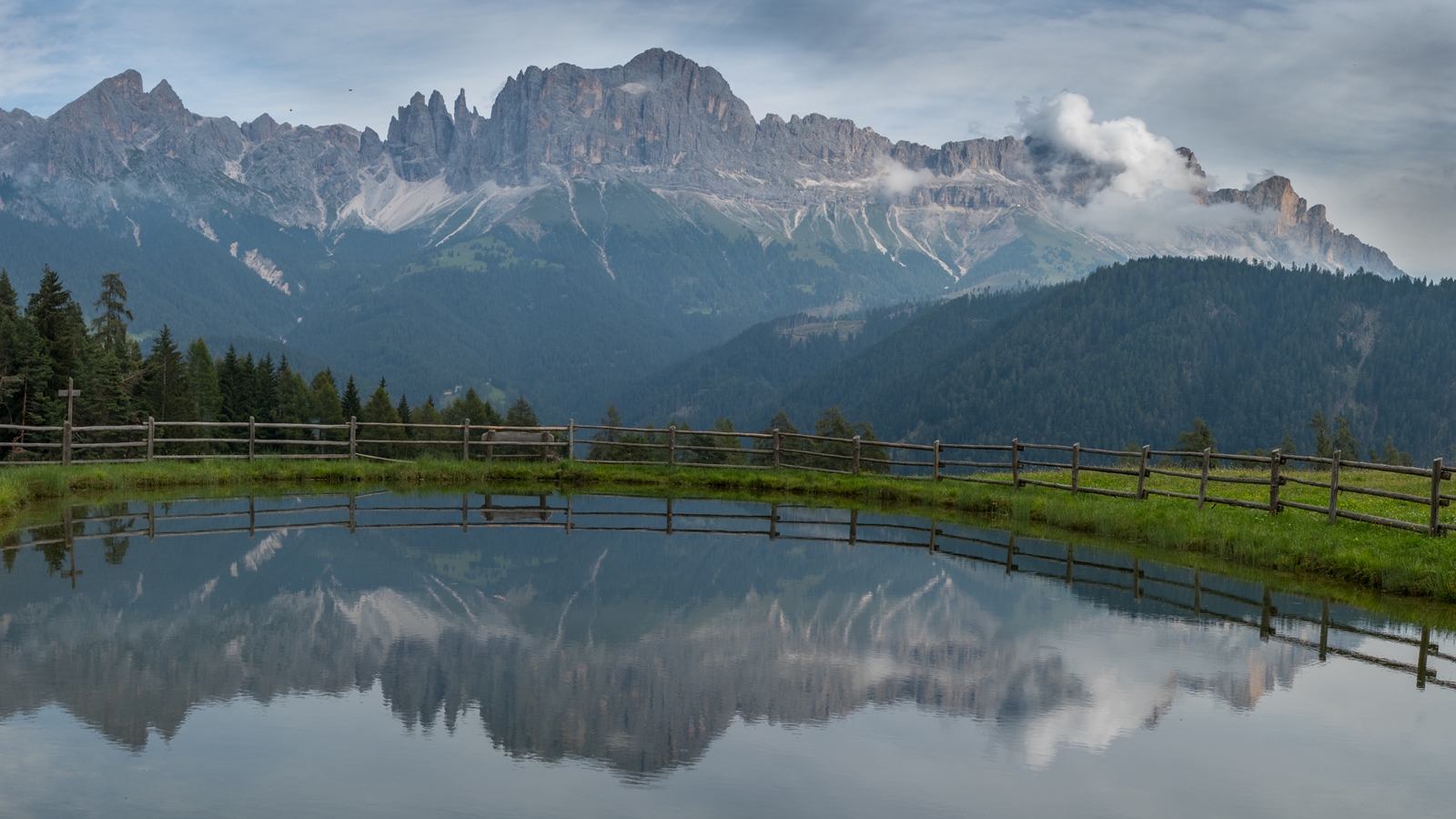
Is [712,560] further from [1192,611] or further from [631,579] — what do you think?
[1192,611]

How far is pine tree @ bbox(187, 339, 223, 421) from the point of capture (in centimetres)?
10002

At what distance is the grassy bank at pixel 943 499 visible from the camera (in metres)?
21.5

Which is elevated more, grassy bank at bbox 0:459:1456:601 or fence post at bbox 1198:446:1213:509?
fence post at bbox 1198:446:1213:509

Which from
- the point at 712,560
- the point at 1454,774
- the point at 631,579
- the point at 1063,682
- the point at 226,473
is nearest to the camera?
the point at 1454,774

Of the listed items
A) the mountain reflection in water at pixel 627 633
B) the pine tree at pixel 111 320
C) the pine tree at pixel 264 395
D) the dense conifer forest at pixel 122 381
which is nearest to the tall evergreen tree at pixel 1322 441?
the dense conifer forest at pixel 122 381

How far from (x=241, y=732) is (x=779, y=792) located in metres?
5.65

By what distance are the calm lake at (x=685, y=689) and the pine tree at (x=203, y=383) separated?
83.2m

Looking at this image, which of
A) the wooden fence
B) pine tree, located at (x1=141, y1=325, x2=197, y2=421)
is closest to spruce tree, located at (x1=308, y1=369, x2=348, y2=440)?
pine tree, located at (x1=141, y1=325, x2=197, y2=421)

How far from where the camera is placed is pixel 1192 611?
61.2 ft

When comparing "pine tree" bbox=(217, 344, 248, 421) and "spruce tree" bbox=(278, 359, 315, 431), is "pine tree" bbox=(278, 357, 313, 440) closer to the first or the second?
"spruce tree" bbox=(278, 359, 315, 431)

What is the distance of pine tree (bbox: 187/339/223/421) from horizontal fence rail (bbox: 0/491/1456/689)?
7391 centimetres

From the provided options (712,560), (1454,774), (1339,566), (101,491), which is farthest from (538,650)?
(101,491)

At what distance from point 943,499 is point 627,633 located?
62.5 feet

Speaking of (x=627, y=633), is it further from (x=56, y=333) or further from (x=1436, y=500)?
(x=56, y=333)
